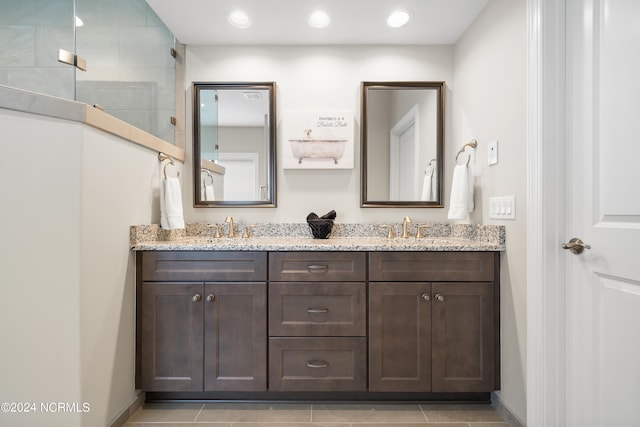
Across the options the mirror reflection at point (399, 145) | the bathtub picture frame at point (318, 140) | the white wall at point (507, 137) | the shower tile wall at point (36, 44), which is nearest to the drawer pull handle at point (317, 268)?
the mirror reflection at point (399, 145)

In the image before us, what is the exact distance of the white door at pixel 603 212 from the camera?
3.71 feet

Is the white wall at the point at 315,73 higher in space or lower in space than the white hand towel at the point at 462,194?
higher

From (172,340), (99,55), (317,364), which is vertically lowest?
(317,364)

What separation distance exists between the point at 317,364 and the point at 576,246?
4.26 feet

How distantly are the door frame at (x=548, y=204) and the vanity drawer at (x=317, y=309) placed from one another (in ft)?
2.60

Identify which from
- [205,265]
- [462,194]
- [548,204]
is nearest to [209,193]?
[205,265]

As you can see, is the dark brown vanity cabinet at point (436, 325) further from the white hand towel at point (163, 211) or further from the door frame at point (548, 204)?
the white hand towel at point (163, 211)

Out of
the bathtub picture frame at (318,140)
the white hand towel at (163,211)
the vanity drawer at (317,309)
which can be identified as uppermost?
the bathtub picture frame at (318,140)


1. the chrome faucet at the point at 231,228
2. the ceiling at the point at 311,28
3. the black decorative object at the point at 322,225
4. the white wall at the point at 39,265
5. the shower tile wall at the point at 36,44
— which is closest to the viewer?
the white wall at the point at 39,265

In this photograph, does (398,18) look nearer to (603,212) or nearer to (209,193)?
Answer: (603,212)

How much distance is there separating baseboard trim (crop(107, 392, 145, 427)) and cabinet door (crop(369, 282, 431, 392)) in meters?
1.24

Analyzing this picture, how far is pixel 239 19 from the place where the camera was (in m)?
2.02

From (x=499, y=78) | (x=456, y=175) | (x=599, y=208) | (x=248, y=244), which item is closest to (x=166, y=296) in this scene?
(x=248, y=244)

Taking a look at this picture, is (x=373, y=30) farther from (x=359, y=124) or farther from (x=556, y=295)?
(x=556, y=295)
